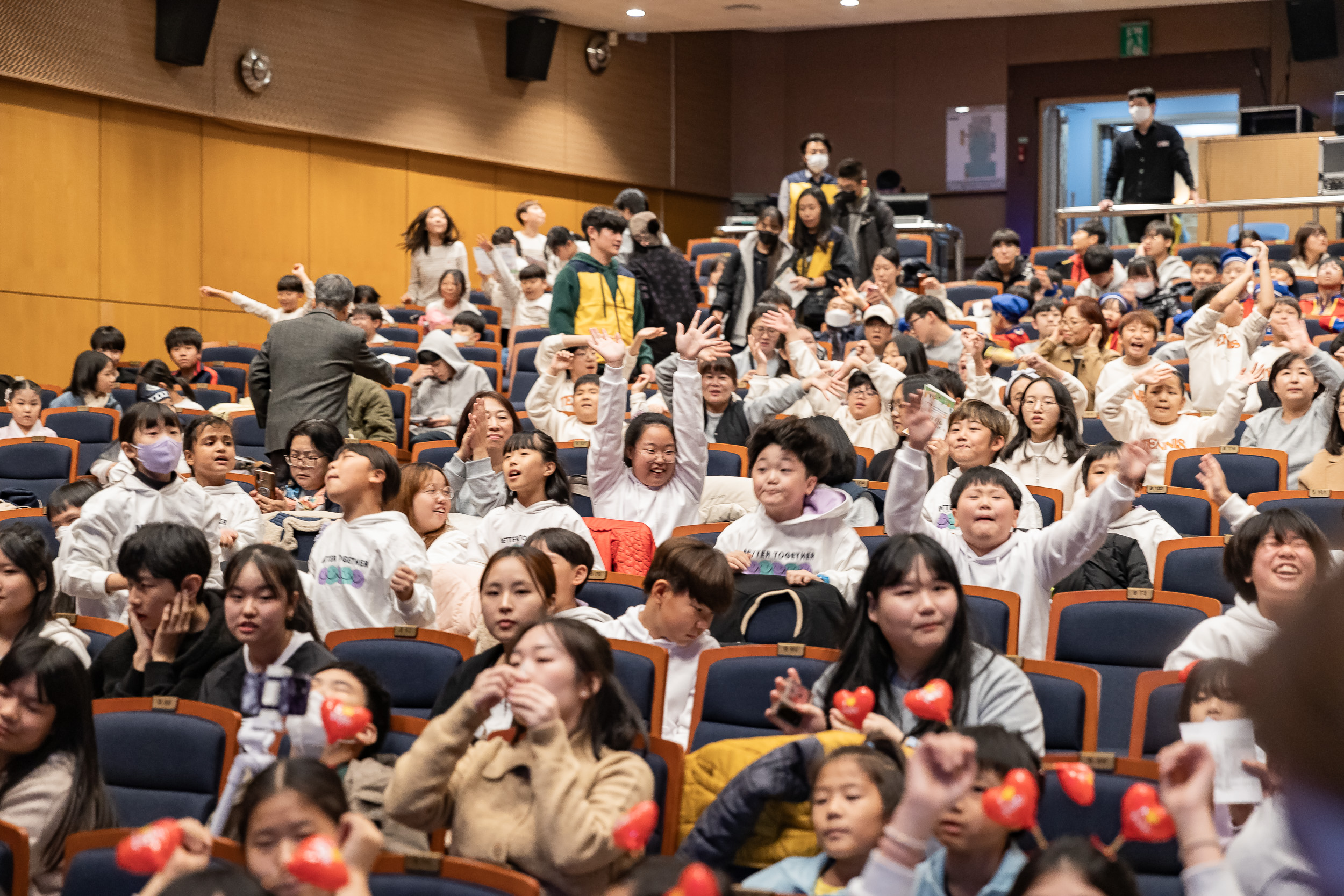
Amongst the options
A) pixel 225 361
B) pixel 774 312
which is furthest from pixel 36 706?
Answer: pixel 225 361

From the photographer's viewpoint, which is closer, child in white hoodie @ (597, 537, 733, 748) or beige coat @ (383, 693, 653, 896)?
beige coat @ (383, 693, 653, 896)

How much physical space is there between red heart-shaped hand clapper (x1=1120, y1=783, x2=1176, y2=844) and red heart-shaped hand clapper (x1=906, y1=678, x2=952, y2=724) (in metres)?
0.41

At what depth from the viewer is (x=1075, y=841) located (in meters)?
1.70

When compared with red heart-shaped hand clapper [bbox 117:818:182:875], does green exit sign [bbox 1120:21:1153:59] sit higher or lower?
higher

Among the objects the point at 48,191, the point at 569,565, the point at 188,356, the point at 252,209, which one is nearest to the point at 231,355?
the point at 188,356

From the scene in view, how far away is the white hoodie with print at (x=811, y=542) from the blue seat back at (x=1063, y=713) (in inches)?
32.8

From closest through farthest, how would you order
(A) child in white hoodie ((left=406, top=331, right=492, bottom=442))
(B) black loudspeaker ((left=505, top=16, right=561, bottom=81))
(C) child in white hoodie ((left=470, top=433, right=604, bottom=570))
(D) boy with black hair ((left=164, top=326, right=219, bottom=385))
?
1. (C) child in white hoodie ((left=470, top=433, right=604, bottom=570))
2. (A) child in white hoodie ((left=406, top=331, right=492, bottom=442))
3. (D) boy with black hair ((left=164, top=326, right=219, bottom=385))
4. (B) black loudspeaker ((left=505, top=16, right=561, bottom=81))

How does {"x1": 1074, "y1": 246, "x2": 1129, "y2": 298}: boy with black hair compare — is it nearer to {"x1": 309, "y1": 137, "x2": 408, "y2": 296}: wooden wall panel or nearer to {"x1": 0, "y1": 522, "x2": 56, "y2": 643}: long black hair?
{"x1": 309, "y1": 137, "x2": 408, "y2": 296}: wooden wall panel

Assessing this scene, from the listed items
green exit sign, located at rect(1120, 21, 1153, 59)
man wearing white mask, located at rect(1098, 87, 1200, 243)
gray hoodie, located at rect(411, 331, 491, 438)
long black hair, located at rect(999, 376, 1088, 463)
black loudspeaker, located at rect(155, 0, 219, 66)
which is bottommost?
long black hair, located at rect(999, 376, 1088, 463)

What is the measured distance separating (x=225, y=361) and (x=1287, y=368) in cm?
688

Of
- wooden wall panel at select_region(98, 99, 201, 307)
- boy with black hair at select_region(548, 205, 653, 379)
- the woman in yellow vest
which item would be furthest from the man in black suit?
wooden wall panel at select_region(98, 99, 201, 307)

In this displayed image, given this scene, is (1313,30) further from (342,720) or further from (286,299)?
(342,720)

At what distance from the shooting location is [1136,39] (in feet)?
47.5

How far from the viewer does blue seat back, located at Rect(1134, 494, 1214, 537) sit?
4402mm
